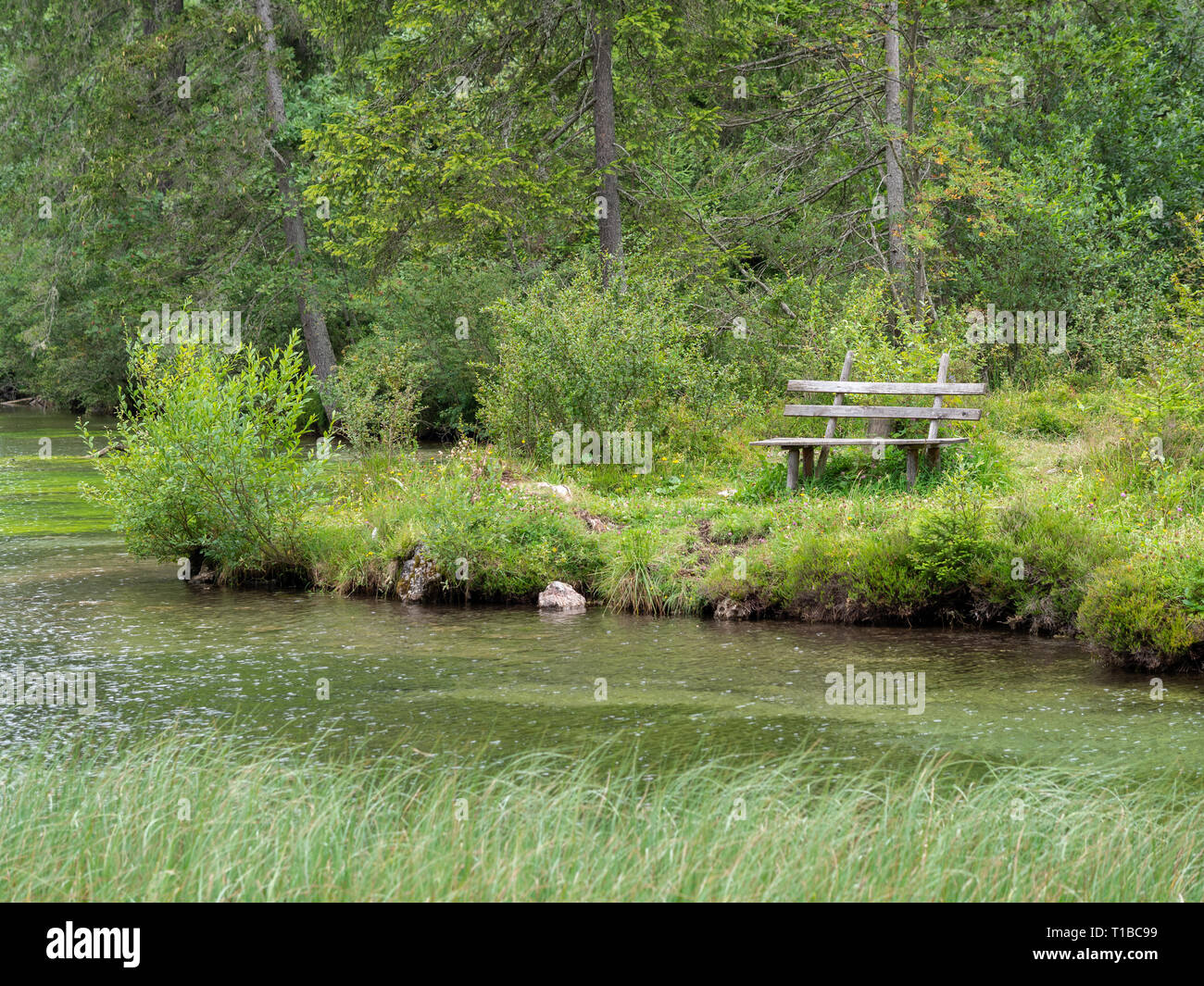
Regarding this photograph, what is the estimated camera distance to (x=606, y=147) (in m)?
21.7

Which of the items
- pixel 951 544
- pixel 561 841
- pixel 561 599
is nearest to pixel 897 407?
pixel 951 544

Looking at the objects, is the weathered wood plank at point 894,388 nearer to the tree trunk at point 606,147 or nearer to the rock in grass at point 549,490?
the rock in grass at point 549,490

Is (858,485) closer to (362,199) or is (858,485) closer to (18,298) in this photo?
(362,199)

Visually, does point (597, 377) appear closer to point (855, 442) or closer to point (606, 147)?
point (855, 442)

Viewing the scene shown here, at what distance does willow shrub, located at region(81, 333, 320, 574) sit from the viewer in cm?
1397

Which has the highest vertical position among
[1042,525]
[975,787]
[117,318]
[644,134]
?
[644,134]

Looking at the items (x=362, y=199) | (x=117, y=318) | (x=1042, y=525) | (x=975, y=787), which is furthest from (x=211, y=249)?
(x=975, y=787)

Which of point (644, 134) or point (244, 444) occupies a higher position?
point (644, 134)

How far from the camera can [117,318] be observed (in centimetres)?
3178

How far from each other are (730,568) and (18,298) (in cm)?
3976

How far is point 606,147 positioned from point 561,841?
1802 centimetres

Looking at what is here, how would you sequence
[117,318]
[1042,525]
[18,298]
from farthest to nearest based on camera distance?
[18,298] < [117,318] < [1042,525]

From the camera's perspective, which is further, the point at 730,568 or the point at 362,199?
the point at 362,199
